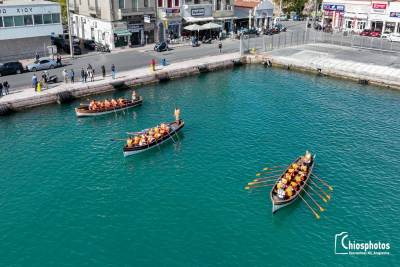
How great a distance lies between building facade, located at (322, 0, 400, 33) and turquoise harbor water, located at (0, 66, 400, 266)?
37.8 meters

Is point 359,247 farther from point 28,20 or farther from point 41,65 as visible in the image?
point 28,20

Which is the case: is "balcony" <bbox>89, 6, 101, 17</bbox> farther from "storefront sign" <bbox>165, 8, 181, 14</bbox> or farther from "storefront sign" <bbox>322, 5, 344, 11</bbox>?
"storefront sign" <bbox>322, 5, 344, 11</bbox>

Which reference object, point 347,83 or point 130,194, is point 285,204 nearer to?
point 130,194

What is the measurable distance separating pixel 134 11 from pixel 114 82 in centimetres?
2213

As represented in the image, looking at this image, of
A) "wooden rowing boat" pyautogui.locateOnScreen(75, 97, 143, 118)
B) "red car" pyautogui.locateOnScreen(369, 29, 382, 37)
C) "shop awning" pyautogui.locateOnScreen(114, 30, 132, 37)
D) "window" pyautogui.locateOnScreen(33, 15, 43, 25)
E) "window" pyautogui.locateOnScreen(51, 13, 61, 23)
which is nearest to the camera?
"wooden rowing boat" pyautogui.locateOnScreen(75, 97, 143, 118)

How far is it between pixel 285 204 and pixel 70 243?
16.6 meters

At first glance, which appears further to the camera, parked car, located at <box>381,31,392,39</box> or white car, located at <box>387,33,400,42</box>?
parked car, located at <box>381,31,392,39</box>

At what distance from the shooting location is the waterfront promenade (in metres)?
60.7

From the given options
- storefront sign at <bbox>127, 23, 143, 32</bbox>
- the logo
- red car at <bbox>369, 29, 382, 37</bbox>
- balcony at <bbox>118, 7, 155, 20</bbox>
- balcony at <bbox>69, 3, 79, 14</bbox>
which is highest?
balcony at <bbox>69, 3, 79, 14</bbox>

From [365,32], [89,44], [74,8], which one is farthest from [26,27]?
[365,32]

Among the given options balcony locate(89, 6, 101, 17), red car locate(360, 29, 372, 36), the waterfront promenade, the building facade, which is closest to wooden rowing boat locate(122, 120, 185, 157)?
the waterfront promenade

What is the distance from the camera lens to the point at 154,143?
4059 cm

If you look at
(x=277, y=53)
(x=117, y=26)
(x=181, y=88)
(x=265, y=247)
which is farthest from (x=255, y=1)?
(x=265, y=247)

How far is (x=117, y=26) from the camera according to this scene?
72.9 m
